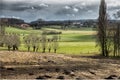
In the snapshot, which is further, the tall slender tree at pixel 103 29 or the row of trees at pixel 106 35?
the row of trees at pixel 106 35

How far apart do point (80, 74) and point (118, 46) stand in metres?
59.9

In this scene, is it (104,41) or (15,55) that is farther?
(104,41)

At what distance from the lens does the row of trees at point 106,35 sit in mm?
74125

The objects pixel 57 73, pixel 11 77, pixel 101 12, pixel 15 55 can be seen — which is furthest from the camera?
pixel 101 12

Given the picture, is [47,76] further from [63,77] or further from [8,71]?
[8,71]

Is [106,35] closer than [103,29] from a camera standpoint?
No

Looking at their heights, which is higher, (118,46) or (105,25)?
(105,25)

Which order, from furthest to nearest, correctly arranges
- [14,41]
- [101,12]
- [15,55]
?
[14,41] → [101,12] → [15,55]

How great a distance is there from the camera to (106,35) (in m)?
75.4

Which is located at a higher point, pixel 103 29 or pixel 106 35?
pixel 103 29

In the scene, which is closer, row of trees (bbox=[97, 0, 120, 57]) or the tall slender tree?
the tall slender tree

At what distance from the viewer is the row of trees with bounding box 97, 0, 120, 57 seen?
74.1m

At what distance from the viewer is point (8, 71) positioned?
18516mm

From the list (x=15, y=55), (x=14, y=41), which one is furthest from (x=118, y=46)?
(x=15, y=55)
